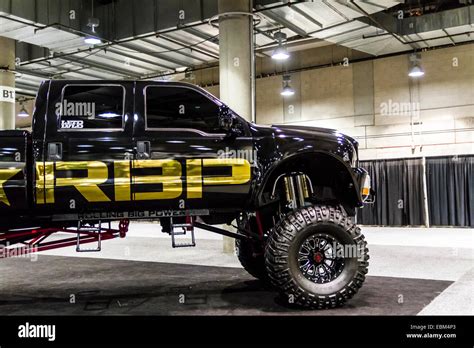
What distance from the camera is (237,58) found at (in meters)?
9.38

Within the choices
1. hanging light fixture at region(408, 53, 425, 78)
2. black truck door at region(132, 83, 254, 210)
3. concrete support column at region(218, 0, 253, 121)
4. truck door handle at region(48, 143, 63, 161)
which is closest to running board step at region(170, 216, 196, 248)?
black truck door at region(132, 83, 254, 210)

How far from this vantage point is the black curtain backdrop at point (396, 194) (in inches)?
611

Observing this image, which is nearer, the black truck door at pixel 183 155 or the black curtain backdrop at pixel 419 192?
the black truck door at pixel 183 155

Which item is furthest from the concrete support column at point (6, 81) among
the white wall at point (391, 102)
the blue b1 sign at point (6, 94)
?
the white wall at point (391, 102)

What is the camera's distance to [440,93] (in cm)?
1528

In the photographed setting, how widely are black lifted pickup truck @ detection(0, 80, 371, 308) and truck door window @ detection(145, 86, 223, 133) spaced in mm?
11

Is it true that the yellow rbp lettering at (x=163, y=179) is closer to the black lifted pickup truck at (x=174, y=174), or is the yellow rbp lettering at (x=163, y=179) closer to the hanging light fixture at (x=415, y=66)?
the black lifted pickup truck at (x=174, y=174)

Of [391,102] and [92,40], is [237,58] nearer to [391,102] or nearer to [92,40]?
[92,40]

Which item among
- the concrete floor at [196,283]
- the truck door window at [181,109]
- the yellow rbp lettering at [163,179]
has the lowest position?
the concrete floor at [196,283]

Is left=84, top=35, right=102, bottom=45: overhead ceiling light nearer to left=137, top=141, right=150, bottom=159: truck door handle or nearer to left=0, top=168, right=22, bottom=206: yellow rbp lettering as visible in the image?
left=137, top=141, right=150, bottom=159: truck door handle

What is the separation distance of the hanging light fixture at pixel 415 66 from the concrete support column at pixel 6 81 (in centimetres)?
1166

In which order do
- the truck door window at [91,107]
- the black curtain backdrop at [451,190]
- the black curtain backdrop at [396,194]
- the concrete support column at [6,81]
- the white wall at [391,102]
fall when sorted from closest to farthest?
the truck door window at [91,107] → the concrete support column at [6,81] → the black curtain backdrop at [451,190] → the white wall at [391,102] → the black curtain backdrop at [396,194]

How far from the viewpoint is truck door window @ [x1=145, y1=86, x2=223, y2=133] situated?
4.94m

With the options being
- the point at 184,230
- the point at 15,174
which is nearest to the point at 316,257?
the point at 184,230
